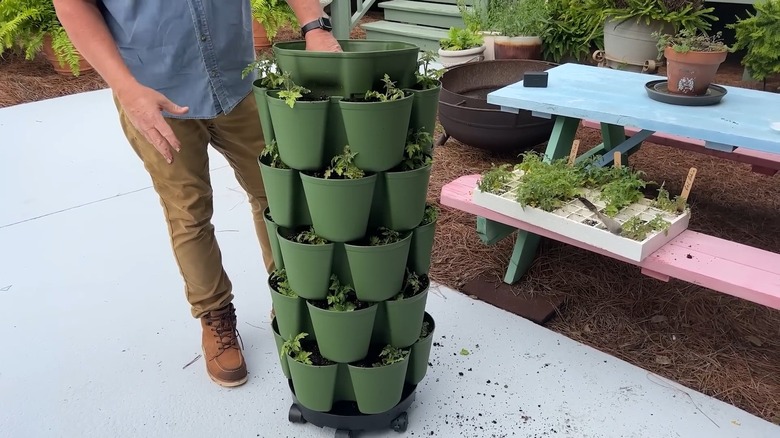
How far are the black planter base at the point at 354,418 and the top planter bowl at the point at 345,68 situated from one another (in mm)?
915

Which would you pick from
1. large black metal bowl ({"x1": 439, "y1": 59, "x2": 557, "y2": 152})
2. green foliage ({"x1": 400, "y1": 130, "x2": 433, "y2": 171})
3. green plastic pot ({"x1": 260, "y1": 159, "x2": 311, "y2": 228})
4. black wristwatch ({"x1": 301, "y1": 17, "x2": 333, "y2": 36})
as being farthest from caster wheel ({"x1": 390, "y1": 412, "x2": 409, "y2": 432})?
large black metal bowl ({"x1": 439, "y1": 59, "x2": 557, "y2": 152})

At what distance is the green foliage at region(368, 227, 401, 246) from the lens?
153 centimetres

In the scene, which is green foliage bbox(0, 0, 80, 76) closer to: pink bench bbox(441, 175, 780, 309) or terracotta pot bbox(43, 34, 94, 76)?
terracotta pot bbox(43, 34, 94, 76)

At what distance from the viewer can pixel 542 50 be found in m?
5.21

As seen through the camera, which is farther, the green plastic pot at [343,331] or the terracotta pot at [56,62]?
the terracotta pot at [56,62]

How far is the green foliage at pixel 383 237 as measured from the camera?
153cm

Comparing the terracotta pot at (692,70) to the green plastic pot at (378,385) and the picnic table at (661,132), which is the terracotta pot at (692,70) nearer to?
the picnic table at (661,132)

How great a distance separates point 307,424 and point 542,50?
425 centimetres

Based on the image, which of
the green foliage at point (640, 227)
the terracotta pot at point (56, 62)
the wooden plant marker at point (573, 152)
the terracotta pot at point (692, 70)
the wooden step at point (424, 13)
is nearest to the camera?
the green foliage at point (640, 227)

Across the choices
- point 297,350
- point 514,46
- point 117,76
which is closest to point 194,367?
point 297,350

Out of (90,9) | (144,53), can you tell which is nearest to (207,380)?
(144,53)

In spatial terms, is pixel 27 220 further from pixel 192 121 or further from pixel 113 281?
pixel 192 121

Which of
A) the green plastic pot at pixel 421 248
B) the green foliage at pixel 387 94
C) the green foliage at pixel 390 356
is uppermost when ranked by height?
the green foliage at pixel 387 94

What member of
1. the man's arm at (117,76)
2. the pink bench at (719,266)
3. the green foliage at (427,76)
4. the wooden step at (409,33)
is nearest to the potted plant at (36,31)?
the wooden step at (409,33)
